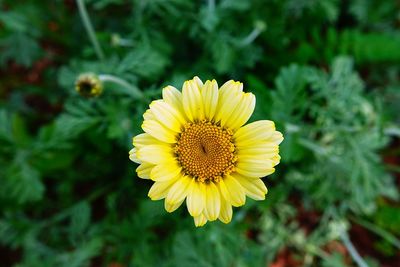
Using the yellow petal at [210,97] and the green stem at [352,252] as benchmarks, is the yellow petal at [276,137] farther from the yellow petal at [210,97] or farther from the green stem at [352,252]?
the green stem at [352,252]

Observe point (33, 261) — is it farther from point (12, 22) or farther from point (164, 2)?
point (164, 2)

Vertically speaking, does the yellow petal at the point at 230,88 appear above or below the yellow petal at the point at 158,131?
above

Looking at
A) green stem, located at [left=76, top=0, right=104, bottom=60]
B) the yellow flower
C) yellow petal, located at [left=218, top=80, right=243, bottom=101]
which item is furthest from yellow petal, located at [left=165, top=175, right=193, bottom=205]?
green stem, located at [left=76, top=0, right=104, bottom=60]

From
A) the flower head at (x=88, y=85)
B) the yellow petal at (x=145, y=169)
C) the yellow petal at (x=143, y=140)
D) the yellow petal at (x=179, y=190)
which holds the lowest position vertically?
the yellow petal at (x=179, y=190)

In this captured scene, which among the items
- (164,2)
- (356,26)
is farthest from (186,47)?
(356,26)

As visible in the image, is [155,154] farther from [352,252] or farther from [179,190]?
[352,252]

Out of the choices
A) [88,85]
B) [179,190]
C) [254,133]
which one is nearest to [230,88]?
[254,133]

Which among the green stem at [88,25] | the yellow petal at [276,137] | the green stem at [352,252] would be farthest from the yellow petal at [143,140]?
the green stem at [352,252]
